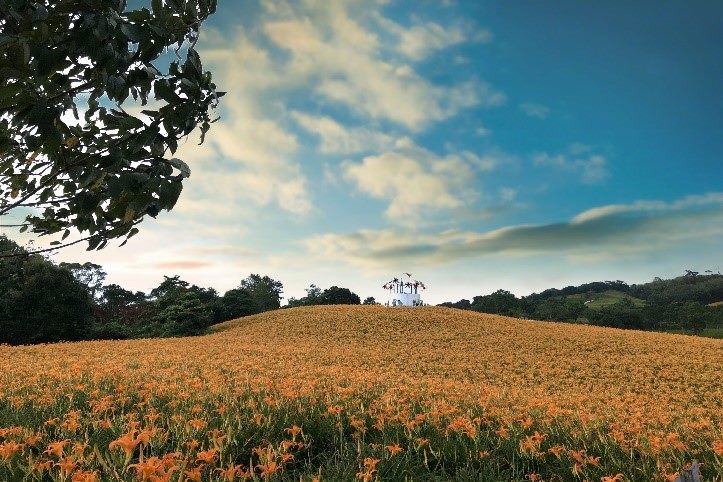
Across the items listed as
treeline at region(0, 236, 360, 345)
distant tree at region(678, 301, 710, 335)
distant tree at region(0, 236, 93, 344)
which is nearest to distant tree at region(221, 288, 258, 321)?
treeline at region(0, 236, 360, 345)

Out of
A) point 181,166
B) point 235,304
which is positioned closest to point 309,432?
point 181,166

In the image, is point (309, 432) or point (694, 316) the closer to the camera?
point (309, 432)

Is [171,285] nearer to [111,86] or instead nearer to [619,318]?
[111,86]

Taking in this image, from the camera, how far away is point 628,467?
4.66 metres

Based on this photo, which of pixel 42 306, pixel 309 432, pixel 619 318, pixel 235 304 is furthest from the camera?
pixel 619 318

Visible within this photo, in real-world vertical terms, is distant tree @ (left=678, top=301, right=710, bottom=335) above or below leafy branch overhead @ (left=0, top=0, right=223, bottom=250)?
below

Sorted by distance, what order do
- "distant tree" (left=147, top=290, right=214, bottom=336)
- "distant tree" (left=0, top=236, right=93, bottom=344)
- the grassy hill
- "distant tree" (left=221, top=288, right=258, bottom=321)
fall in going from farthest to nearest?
the grassy hill
"distant tree" (left=221, top=288, right=258, bottom=321)
"distant tree" (left=147, top=290, right=214, bottom=336)
"distant tree" (left=0, top=236, right=93, bottom=344)

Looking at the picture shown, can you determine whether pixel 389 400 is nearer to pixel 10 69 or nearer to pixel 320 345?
pixel 10 69

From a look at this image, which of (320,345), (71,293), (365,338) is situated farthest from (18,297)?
(365,338)

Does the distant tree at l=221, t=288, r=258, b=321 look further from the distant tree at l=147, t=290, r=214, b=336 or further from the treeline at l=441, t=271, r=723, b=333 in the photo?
the treeline at l=441, t=271, r=723, b=333

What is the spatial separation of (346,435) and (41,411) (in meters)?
4.30

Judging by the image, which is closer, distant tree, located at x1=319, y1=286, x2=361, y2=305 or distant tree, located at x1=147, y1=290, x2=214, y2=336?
distant tree, located at x1=147, y1=290, x2=214, y2=336

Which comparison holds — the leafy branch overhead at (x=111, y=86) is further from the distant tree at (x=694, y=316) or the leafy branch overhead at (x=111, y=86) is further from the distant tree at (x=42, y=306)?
the distant tree at (x=694, y=316)

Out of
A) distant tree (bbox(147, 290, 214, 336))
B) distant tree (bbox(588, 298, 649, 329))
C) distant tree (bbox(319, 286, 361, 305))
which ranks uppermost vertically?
distant tree (bbox(319, 286, 361, 305))
